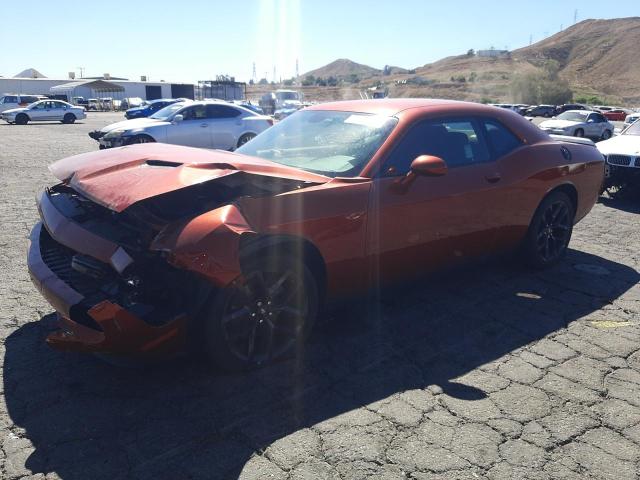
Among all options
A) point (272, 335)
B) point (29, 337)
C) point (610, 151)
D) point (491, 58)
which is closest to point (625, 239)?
point (610, 151)

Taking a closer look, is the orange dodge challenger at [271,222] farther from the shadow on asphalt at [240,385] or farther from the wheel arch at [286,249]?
the shadow on asphalt at [240,385]

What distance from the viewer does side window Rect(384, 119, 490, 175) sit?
13.2ft

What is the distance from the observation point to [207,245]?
2844mm

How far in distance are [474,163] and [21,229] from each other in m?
5.02

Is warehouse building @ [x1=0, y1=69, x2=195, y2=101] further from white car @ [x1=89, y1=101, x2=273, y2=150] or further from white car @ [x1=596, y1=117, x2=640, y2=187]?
white car @ [x1=596, y1=117, x2=640, y2=187]

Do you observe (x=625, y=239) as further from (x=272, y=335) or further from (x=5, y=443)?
(x=5, y=443)

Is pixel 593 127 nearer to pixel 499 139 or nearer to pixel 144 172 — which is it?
pixel 499 139

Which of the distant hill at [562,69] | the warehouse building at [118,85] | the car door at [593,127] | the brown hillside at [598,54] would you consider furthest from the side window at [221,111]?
the brown hillside at [598,54]

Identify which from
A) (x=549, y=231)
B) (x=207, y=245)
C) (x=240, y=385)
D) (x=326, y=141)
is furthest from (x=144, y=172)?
(x=549, y=231)

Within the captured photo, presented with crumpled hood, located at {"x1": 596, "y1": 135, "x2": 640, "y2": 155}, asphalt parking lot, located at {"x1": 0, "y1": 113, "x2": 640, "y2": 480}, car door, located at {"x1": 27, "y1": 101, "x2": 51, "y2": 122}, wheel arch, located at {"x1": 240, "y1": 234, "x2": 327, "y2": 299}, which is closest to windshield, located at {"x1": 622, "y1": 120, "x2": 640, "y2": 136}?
crumpled hood, located at {"x1": 596, "y1": 135, "x2": 640, "y2": 155}

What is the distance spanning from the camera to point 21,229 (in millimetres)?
6363

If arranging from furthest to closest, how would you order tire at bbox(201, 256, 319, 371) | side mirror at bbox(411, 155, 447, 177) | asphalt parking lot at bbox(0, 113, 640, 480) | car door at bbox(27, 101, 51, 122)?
car door at bbox(27, 101, 51, 122) → side mirror at bbox(411, 155, 447, 177) → tire at bbox(201, 256, 319, 371) → asphalt parking lot at bbox(0, 113, 640, 480)

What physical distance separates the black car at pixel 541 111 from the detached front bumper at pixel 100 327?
160 ft

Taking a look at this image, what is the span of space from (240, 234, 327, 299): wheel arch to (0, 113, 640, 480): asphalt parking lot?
54cm
